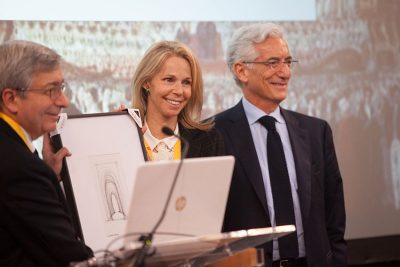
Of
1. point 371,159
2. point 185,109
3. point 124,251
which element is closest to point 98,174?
point 185,109

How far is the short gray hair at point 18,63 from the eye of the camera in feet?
9.95

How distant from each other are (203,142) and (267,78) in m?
0.52

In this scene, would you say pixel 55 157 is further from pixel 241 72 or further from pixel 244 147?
pixel 241 72

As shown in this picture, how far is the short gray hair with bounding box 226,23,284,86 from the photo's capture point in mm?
4316

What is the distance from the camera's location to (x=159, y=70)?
4.02m

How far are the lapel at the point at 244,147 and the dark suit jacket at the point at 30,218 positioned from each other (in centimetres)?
133

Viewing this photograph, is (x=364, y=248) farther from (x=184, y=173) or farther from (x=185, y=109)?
(x=184, y=173)

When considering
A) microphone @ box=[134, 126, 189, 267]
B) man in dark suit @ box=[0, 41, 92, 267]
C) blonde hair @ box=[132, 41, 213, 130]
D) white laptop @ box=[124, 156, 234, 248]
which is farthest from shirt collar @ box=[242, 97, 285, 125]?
microphone @ box=[134, 126, 189, 267]

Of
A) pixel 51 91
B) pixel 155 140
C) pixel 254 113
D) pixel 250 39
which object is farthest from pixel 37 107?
pixel 250 39

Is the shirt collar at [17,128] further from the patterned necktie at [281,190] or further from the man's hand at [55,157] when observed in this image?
the patterned necktie at [281,190]

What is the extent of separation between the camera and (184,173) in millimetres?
2785

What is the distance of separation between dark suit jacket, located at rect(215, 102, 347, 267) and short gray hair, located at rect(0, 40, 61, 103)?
1.38 meters

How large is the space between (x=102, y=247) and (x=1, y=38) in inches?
71.7

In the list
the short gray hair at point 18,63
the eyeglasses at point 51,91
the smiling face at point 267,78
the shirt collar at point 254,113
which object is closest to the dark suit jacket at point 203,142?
the shirt collar at point 254,113
